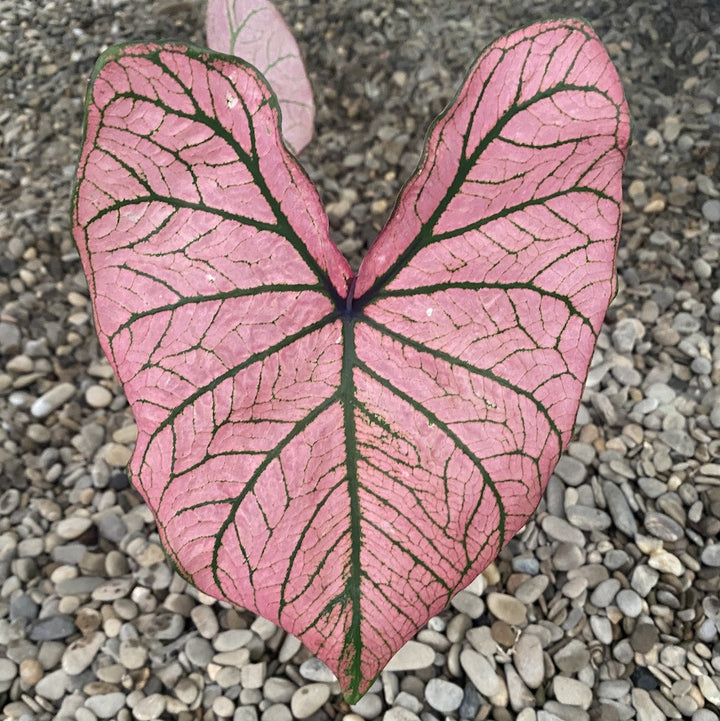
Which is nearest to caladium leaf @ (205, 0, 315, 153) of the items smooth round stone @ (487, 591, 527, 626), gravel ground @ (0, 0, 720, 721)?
gravel ground @ (0, 0, 720, 721)

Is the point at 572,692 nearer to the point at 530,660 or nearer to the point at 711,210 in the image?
the point at 530,660

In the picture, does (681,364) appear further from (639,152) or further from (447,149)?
(447,149)

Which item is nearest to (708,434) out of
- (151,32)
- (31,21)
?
(151,32)

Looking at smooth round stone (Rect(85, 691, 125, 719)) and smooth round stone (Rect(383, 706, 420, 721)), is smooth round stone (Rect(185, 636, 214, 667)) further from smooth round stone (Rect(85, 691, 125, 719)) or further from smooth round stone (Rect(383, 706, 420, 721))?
smooth round stone (Rect(383, 706, 420, 721))

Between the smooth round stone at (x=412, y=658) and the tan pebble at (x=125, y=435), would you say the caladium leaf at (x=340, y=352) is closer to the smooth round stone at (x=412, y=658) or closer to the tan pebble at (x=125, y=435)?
the smooth round stone at (x=412, y=658)

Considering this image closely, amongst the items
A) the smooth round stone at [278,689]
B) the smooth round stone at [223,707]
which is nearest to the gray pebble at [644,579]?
the smooth round stone at [278,689]

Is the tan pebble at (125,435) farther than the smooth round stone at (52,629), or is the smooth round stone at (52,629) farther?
the tan pebble at (125,435)

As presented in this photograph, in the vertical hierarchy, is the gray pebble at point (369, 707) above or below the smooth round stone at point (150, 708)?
below
